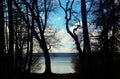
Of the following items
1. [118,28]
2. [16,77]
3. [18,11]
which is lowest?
[16,77]

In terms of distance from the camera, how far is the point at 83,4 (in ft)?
55.0

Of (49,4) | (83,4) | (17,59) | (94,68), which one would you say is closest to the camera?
(94,68)

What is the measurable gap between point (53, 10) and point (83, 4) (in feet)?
39.9

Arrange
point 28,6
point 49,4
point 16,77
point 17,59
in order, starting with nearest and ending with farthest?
point 16,77 → point 28,6 → point 17,59 → point 49,4

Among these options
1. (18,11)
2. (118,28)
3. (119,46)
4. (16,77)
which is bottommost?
(16,77)

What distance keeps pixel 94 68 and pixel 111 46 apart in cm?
545

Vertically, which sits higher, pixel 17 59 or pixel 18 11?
pixel 18 11

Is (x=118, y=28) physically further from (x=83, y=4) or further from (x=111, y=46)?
(x=83, y=4)

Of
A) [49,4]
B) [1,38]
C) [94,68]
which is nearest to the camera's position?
[1,38]

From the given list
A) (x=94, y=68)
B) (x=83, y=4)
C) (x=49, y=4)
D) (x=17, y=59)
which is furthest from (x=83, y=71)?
(x=49, y=4)

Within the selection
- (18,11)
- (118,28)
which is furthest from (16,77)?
(118,28)

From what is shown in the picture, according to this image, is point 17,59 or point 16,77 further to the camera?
point 17,59

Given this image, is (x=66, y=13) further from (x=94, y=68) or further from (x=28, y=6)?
(x=94, y=68)

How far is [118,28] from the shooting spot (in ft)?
68.4
